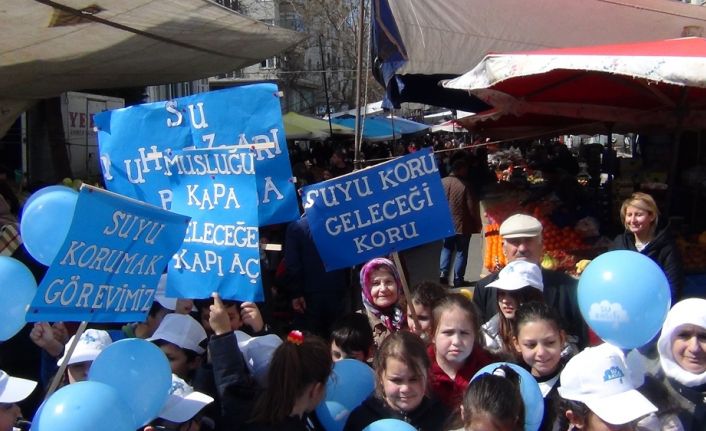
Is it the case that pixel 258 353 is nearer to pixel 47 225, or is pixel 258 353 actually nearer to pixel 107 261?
pixel 107 261

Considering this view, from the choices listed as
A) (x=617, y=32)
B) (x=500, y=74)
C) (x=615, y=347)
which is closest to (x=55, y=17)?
(x=500, y=74)

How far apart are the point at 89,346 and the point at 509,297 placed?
2.08 metres

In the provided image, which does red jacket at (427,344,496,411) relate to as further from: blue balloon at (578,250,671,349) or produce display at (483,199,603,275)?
produce display at (483,199,603,275)

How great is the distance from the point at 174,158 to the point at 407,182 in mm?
1286

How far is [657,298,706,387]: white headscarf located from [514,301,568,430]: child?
43 centimetres

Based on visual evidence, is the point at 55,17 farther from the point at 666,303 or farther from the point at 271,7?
the point at 271,7

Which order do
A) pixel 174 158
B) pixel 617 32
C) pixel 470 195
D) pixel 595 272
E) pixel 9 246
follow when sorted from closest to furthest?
pixel 595 272, pixel 174 158, pixel 9 246, pixel 617 32, pixel 470 195

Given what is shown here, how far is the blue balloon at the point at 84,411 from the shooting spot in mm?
2297

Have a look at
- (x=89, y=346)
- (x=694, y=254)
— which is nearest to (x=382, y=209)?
(x=89, y=346)

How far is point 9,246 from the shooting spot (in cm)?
462

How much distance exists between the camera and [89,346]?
3266 millimetres

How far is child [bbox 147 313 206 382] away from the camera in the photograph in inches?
138

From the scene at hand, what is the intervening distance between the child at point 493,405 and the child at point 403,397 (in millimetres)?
370

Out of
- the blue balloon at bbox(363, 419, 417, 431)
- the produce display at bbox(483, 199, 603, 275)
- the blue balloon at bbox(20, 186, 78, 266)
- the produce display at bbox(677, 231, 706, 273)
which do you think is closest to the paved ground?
the produce display at bbox(483, 199, 603, 275)
